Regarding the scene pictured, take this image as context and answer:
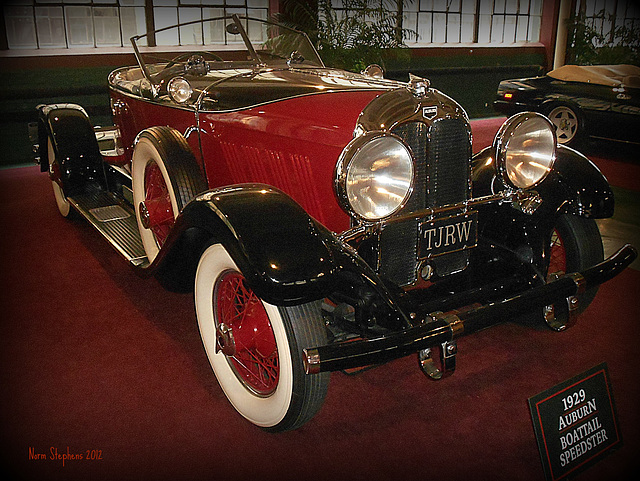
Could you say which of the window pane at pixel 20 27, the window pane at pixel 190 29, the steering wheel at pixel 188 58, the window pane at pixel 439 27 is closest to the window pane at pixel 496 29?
the window pane at pixel 439 27

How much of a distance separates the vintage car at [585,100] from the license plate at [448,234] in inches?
185

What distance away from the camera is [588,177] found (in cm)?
254

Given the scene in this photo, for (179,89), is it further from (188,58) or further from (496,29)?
(496,29)

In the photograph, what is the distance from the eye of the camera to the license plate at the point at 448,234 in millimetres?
2191

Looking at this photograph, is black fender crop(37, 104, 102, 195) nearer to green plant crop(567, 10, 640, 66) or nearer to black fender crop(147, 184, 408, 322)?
black fender crop(147, 184, 408, 322)

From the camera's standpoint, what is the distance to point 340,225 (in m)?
2.27

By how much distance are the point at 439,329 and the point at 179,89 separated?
179cm

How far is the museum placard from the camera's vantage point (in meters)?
1.65

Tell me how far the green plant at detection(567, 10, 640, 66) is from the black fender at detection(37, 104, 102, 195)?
338 inches

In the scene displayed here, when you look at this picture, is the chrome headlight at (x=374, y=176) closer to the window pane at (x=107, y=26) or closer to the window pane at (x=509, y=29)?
the window pane at (x=107, y=26)

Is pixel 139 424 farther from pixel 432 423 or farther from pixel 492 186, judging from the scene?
pixel 492 186

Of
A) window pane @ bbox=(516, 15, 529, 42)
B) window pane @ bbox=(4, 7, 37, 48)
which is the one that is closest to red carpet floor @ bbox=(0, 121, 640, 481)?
window pane @ bbox=(4, 7, 37, 48)

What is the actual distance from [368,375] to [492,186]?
1.03 m

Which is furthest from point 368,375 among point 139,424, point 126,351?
point 126,351
